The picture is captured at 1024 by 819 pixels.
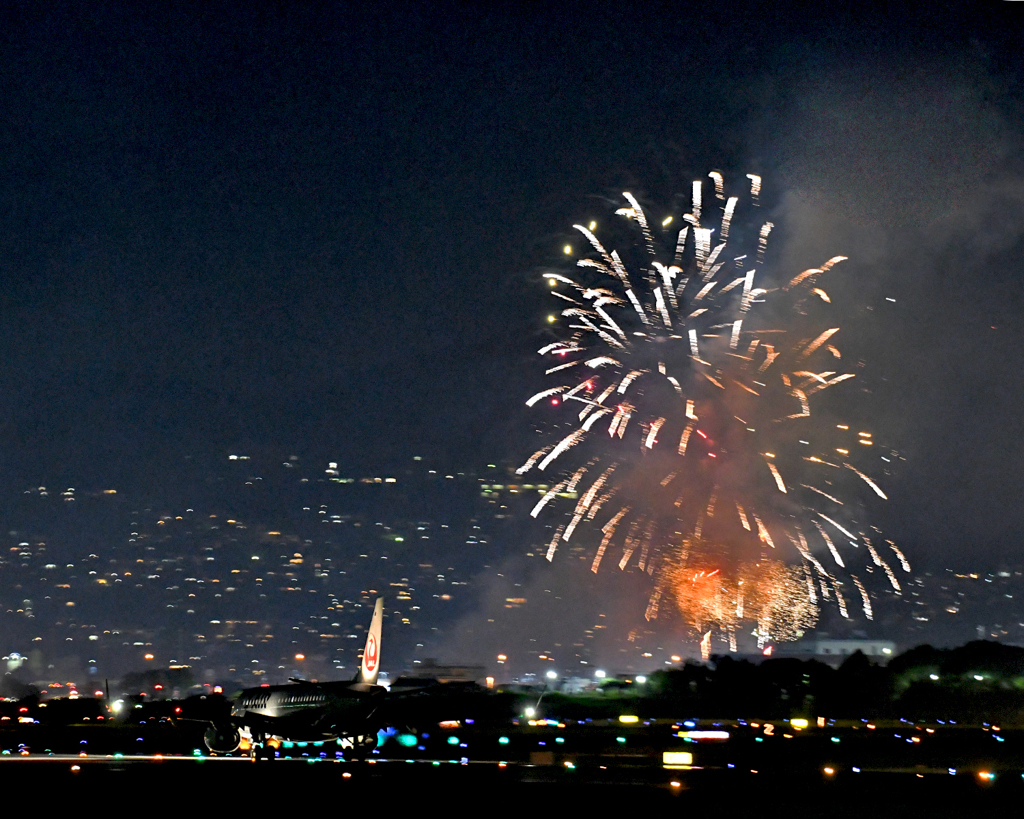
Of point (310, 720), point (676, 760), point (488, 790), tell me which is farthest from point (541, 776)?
point (310, 720)

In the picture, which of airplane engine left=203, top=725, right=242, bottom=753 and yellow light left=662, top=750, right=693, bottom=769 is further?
airplane engine left=203, top=725, right=242, bottom=753

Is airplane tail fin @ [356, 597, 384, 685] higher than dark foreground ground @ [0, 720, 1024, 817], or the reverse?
airplane tail fin @ [356, 597, 384, 685]

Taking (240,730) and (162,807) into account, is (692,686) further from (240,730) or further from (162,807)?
(162,807)

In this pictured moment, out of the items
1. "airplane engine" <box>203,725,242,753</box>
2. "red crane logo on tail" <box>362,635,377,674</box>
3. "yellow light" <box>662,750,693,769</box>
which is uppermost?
"red crane logo on tail" <box>362,635,377,674</box>

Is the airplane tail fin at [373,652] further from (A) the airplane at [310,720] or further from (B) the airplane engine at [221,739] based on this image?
(B) the airplane engine at [221,739]

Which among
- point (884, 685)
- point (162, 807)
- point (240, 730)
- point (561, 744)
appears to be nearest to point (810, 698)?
point (884, 685)

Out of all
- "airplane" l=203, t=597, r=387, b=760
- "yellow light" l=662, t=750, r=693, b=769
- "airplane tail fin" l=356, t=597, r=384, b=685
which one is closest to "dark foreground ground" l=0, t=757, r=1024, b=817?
"yellow light" l=662, t=750, r=693, b=769

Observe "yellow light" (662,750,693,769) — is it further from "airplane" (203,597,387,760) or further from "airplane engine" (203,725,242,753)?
"airplane engine" (203,725,242,753)

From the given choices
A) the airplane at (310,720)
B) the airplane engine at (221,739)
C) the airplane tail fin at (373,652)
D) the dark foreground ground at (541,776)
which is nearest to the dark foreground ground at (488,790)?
the dark foreground ground at (541,776)
